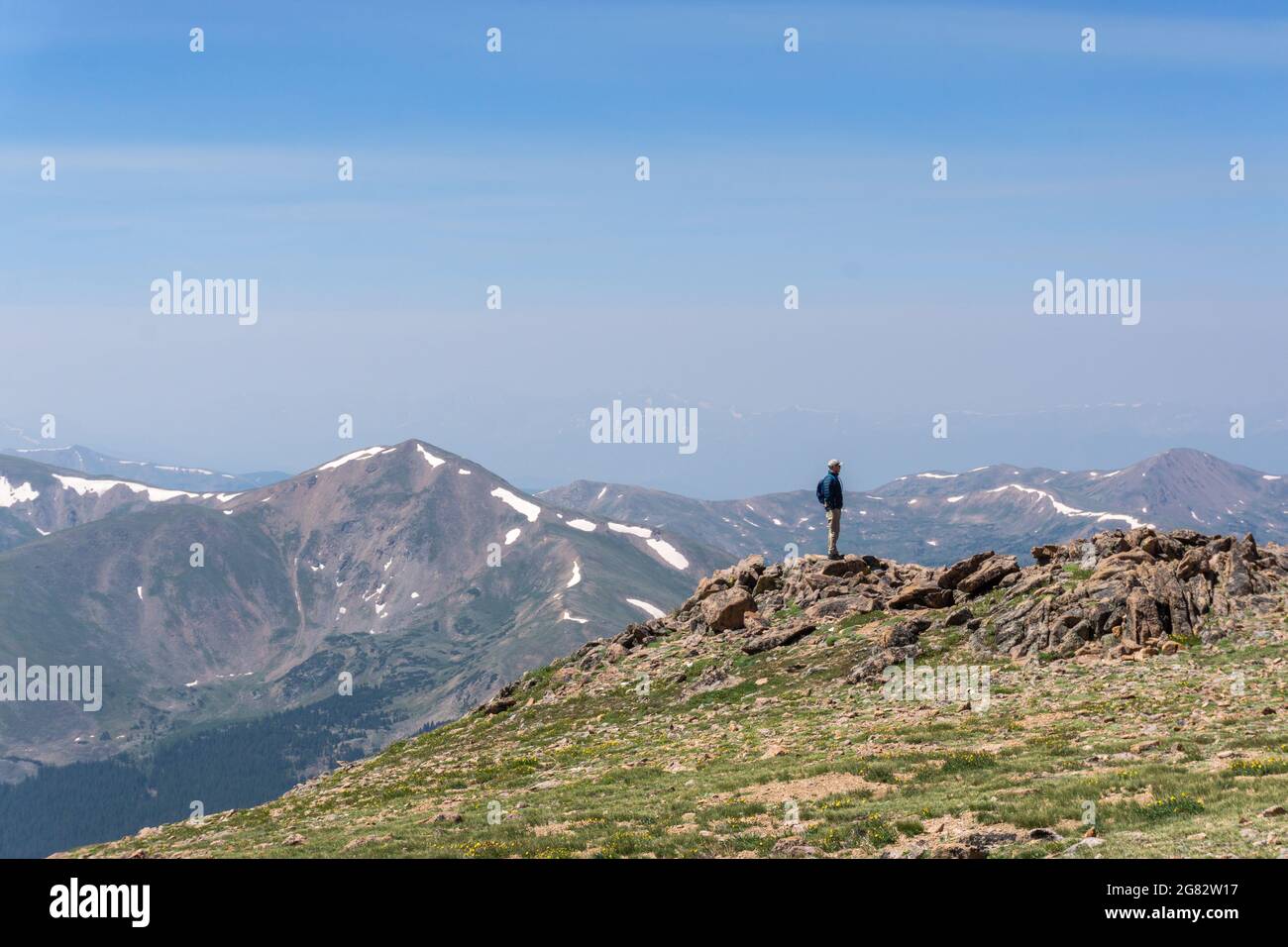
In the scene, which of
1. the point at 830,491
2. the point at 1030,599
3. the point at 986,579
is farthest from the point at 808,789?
the point at 830,491

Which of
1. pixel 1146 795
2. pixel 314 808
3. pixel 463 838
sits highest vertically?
pixel 1146 795

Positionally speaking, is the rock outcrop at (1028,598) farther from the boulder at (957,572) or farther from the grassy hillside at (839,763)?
the grassy hillside at (839,763)

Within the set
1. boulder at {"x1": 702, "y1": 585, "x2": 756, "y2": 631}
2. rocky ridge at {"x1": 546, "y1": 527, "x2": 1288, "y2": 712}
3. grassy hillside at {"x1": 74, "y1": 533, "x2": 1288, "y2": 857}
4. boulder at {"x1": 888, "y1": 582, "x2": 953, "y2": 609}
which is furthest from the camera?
boulder at {"x1": 702, "y1": 585, "x2": 756, "y2": 631}

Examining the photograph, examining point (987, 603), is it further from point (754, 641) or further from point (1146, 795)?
point (1146, 795)

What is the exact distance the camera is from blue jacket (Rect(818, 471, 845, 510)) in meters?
56.3

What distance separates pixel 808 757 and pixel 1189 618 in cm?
2173

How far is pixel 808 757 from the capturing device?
3316 cm

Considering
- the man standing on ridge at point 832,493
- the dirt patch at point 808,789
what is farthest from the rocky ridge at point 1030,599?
the dirt patch at point 808,789

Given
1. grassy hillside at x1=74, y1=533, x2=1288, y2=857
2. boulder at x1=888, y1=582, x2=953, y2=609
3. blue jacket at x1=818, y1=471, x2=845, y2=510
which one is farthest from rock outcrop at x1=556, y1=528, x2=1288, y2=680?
blue jacket at x1=818, y1=471, x2=845, y2=510

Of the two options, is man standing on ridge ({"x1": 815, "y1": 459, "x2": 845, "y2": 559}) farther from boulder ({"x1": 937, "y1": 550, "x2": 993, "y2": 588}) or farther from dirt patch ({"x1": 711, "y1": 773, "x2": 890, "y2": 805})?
dirt patch ({"x1": 711, "y1": 773, "x2": 890, "y2": 805})

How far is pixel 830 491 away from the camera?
187 feet

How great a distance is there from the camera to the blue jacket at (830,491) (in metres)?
56.3
